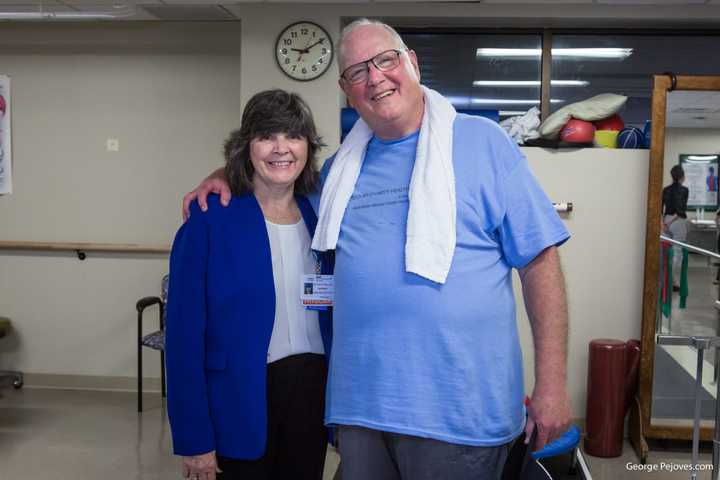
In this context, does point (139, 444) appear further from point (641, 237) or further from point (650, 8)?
point (650, 8)

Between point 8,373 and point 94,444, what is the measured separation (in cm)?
142

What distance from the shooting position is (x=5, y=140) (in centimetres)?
549

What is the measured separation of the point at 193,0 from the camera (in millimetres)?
4480

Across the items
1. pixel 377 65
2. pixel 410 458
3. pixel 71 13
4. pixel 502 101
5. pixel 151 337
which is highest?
pixel 71 13

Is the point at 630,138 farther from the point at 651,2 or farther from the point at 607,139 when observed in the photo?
the point at 651,2

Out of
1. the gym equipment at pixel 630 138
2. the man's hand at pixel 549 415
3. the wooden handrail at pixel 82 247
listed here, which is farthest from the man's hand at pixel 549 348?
the wooden handrail at pixel 82 247

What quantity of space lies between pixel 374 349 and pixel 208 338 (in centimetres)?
54

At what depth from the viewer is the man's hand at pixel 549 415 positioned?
1666mm

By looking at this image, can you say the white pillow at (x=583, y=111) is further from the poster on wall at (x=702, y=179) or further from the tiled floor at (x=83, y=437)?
the tiled floor at (x=83, y=437)

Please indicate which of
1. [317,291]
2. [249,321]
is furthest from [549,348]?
[249,321]

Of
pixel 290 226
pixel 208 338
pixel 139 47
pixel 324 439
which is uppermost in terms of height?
pixel 139 47

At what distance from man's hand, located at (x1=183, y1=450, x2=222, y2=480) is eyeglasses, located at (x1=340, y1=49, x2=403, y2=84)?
1046mm

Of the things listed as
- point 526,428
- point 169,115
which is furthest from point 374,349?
point 169,115

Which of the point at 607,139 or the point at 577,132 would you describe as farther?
the point at 607,139
